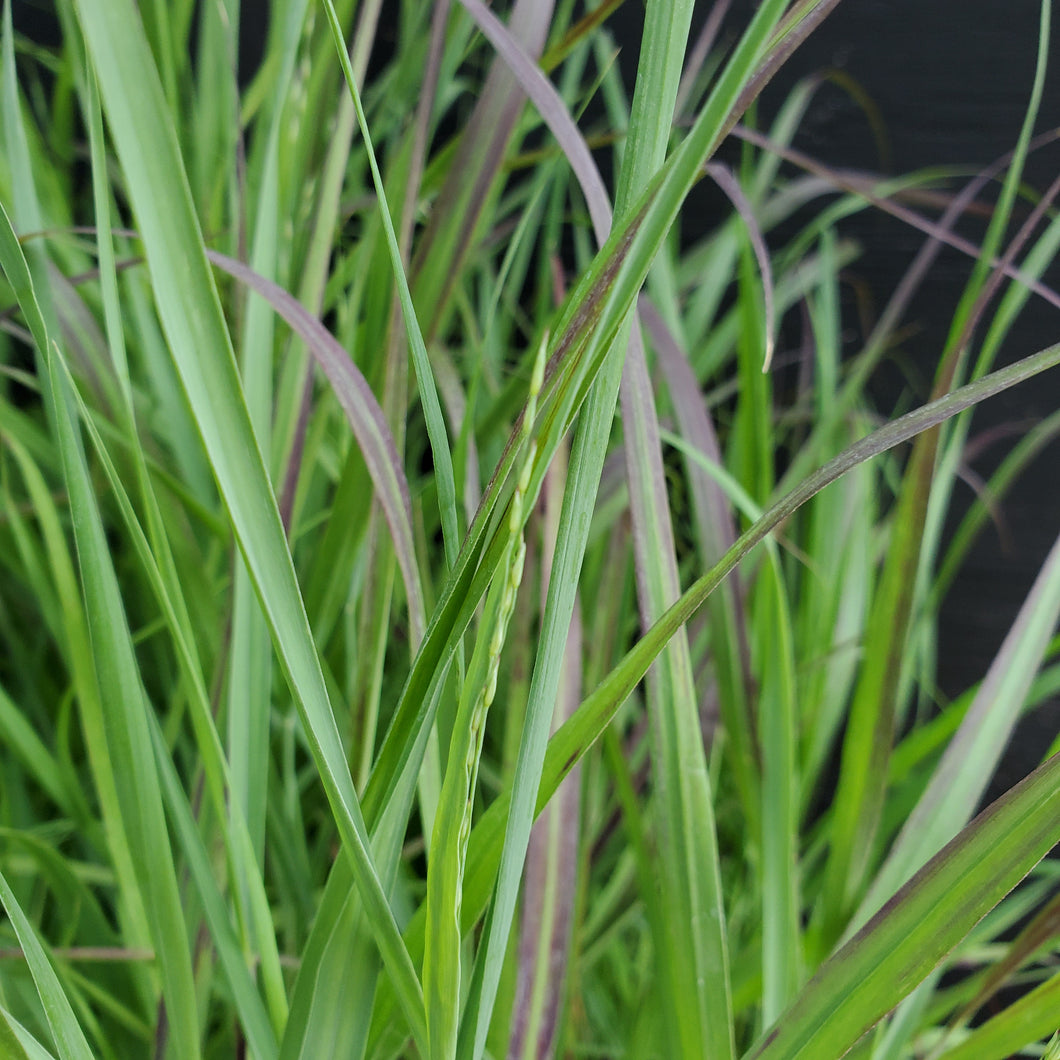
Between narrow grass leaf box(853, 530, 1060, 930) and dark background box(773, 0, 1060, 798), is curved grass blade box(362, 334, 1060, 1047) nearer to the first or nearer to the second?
narrow grass leaf box(853, 530, 1060, 930)

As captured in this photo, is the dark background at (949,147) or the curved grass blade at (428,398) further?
the dark background at (949,147)

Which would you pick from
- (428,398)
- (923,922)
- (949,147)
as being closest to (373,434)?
(428,398)

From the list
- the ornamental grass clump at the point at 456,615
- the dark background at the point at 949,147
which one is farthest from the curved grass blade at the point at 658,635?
the dark background at the point at 949,147

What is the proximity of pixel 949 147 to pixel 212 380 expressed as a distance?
46 cm

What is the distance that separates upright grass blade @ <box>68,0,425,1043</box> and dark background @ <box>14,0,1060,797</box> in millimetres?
393

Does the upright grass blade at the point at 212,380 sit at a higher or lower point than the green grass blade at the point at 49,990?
higher

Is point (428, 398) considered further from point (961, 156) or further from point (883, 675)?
point (961, 156)

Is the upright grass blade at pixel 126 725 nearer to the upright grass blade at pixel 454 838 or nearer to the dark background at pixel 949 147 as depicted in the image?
the upright grass blade at pixel 454 838

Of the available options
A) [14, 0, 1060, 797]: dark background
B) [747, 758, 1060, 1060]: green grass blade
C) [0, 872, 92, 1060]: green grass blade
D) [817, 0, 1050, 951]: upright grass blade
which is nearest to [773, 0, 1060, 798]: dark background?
[14, 0, 1060, 797]: dark background

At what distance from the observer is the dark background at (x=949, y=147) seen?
423 mm

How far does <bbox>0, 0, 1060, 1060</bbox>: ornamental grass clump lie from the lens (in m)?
0.14

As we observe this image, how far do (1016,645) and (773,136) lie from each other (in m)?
0.32

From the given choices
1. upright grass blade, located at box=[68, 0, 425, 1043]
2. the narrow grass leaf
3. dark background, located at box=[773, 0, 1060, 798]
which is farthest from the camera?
dark background, located at box=[773, 0, 1060, 798]

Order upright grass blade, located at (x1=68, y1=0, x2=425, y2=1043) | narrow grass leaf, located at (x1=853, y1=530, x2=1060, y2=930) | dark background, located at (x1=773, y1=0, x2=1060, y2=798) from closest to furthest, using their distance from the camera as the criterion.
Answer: upright grass blade, located at (x1=68, y1=0, x2=425, y2=1043)
narrow grass leaf, located at (x1=853, y1=530, x2=1060, y2=930)
dark background, located at (x1=773, y1=0, x2=1060, y2=798)
